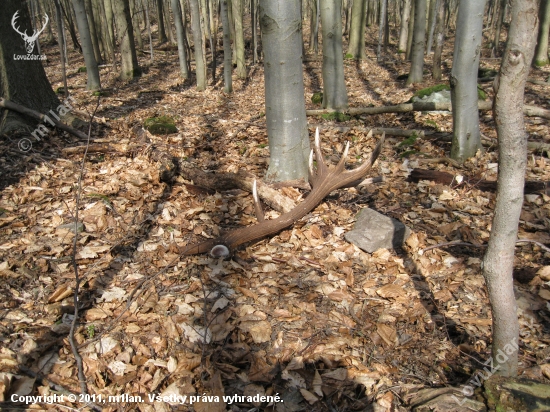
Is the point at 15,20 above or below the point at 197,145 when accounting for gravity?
above

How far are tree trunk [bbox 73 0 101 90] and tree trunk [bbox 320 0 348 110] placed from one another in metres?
6.69

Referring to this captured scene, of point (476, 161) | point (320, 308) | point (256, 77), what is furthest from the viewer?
point (256, 77)

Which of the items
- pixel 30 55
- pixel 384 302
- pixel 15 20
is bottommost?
pixel 384 302

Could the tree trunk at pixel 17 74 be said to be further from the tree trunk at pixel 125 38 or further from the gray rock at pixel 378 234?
the tree trunk at pixel 125 38

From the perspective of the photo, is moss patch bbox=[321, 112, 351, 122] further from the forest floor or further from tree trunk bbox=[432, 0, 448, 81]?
tree trunk bbox=[432, 0, 448, 81]

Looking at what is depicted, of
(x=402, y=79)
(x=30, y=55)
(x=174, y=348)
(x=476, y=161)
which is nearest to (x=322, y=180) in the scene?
(x=174, y=348)

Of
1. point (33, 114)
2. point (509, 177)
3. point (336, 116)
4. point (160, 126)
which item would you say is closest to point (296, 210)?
point (509, 177)

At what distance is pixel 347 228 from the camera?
4.20 m

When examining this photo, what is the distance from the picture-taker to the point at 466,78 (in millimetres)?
5410

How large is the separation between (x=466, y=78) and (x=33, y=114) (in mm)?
6356

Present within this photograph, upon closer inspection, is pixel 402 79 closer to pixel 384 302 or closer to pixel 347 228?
pixel 347 228

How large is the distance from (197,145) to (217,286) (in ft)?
12.0

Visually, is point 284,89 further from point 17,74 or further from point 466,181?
point 17,74

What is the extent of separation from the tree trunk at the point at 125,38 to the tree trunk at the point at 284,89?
1039 cm
